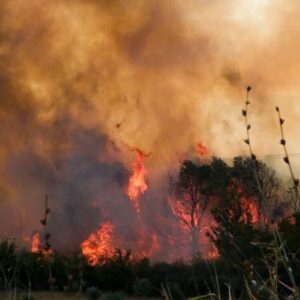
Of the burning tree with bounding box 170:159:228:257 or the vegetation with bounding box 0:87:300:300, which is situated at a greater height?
the burning tree with bounding box 170:159:228:257

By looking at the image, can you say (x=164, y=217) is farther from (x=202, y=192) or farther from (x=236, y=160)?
(x=236, y=160)

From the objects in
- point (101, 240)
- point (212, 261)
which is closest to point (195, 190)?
point (101, 240)

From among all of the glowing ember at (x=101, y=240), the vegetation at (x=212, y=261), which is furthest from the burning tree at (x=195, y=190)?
the glowing ember at (x=101, y=240)

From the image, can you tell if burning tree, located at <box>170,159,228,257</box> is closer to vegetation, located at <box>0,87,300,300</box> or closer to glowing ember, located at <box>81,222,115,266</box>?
vegetation, located at <box>0,87,300,300</box>

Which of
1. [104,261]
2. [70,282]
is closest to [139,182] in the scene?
[104,261]


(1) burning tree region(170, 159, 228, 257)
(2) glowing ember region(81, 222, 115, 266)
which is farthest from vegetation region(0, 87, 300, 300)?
(2) glowing ember region(81, 222, 115, 266)

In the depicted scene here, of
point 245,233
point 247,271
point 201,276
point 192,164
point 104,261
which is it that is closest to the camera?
point 247,271

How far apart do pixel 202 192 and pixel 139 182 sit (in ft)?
43.2

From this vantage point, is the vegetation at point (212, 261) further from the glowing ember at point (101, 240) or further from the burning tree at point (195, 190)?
the glowing ember at point (101, 240)

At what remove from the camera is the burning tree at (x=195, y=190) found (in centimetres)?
5316

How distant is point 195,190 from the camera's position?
5469 centimetres

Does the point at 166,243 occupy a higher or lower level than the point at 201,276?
higher

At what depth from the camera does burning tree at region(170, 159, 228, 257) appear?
53156 millimetres

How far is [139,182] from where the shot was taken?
214 ft
